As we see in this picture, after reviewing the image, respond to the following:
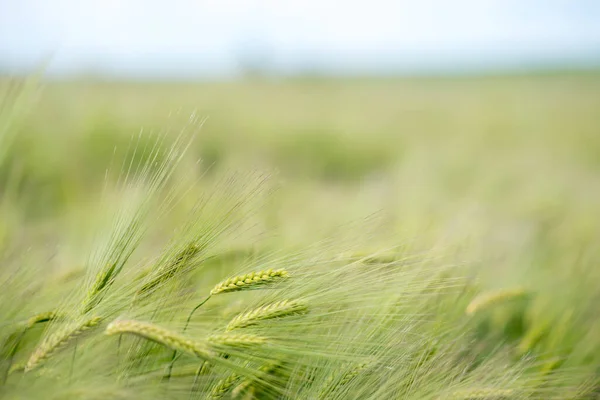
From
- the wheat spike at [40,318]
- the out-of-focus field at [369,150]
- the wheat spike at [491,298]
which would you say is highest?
the wheat spike at [40,318]

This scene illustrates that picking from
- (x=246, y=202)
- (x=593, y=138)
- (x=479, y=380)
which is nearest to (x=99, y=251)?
(x=246, y=202)

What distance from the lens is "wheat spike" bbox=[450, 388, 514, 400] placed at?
0.77 meters

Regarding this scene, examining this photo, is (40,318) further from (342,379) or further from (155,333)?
(342,379)

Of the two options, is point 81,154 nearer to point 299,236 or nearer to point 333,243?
point 299,236

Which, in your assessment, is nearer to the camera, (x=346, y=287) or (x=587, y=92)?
(x=346, y=287)

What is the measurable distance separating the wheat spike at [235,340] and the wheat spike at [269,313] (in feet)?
0.11

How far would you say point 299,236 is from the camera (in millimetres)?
1453

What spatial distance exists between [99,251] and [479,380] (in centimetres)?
57

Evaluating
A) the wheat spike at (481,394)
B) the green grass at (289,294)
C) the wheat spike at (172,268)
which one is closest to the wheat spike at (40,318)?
the green grass at (289,294)

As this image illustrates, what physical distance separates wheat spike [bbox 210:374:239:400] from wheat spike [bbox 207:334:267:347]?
76mm

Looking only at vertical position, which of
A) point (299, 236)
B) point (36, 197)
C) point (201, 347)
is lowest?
point (36, 197)

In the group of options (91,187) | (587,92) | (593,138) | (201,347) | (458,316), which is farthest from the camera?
(587,92)

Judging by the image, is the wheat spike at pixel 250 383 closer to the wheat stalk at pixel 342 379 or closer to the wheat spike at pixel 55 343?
the wheat stalk at pixel 342 379

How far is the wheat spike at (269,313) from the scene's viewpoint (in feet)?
2.39
